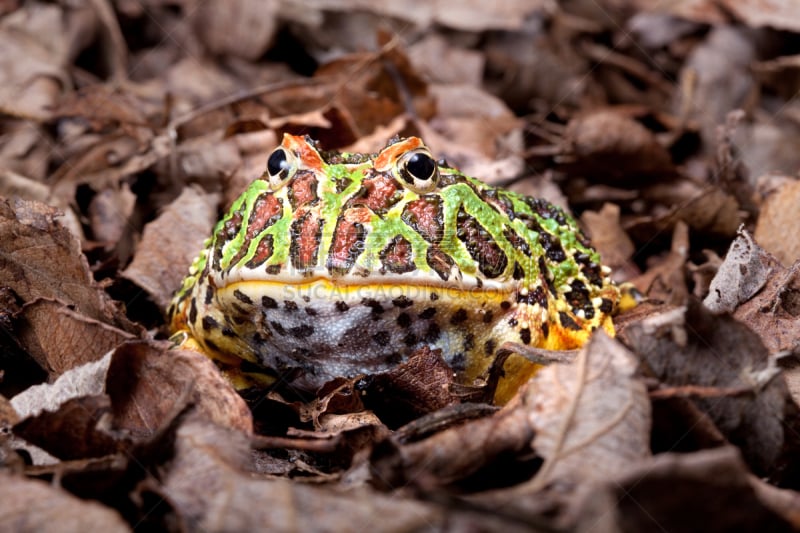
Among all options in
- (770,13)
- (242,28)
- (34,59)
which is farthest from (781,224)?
(34,59)

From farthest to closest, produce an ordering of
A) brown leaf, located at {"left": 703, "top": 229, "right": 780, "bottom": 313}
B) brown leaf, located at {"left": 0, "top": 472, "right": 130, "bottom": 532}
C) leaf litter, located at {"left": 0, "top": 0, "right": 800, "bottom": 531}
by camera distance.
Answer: brown leaf, located at {"left": 703, "top": 229, "right": 780, "bottom": 313}, leaf litter, located at {"left": 0, "top": 0, "right": 800, "bottom": 531}, brown leaf, located at {"left": 0, "top": 472, "right": 130, "bottom": 532}

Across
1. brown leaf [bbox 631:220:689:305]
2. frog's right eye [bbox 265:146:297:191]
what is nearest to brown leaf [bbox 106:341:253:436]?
frog's right eye [bbox 265:146:297:191]

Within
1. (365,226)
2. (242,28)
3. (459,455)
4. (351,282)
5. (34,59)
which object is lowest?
(459,455)

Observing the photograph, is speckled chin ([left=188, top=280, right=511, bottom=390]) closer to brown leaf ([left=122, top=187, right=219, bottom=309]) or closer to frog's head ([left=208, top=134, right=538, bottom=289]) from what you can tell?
frog's head ([left=208, top=134, right=538, bottom=289])

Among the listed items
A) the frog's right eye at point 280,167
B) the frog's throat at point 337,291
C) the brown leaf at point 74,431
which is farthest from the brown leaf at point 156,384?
the frog's right eye at point 280,167

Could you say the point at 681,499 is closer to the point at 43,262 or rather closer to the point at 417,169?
the point at 417,169

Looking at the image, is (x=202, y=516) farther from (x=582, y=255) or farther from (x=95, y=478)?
(x=582, y=255)

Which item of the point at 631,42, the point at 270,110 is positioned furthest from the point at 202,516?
the point at 631,42
